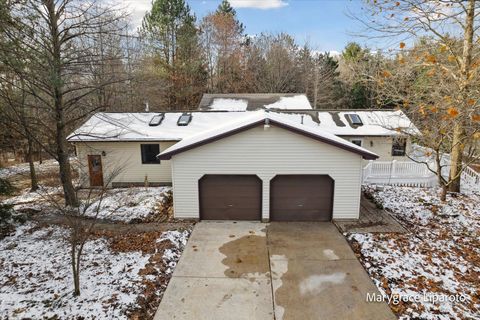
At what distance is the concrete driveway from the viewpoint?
588 cm

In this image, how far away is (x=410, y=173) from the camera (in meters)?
14.2

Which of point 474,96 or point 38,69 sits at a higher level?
point 38,69

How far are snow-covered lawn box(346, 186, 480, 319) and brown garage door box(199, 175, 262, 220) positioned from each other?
3465 millimetres

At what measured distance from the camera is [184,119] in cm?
1636

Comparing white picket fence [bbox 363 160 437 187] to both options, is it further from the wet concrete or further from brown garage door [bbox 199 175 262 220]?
brown garage door [bbox 199 175 262 220]

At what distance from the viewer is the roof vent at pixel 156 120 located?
Result: 15.7m

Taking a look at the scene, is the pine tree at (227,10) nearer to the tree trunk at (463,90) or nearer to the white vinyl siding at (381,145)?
the white vinyl siding at (381,145)

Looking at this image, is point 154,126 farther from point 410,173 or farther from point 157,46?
point 157,46

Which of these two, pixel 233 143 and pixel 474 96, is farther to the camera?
pixel 233 143

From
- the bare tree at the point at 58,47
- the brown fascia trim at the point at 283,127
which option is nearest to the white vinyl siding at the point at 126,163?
the bare tree at the point at 58,47

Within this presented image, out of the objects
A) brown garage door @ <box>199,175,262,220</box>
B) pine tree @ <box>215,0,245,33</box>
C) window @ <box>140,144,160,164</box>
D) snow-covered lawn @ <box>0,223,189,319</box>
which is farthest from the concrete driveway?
pine tree @ <box>215,0,245,33</box>

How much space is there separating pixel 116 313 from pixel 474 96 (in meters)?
9.84

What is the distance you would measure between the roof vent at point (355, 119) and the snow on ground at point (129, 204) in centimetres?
1076

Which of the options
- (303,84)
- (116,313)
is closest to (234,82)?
(303,84)
